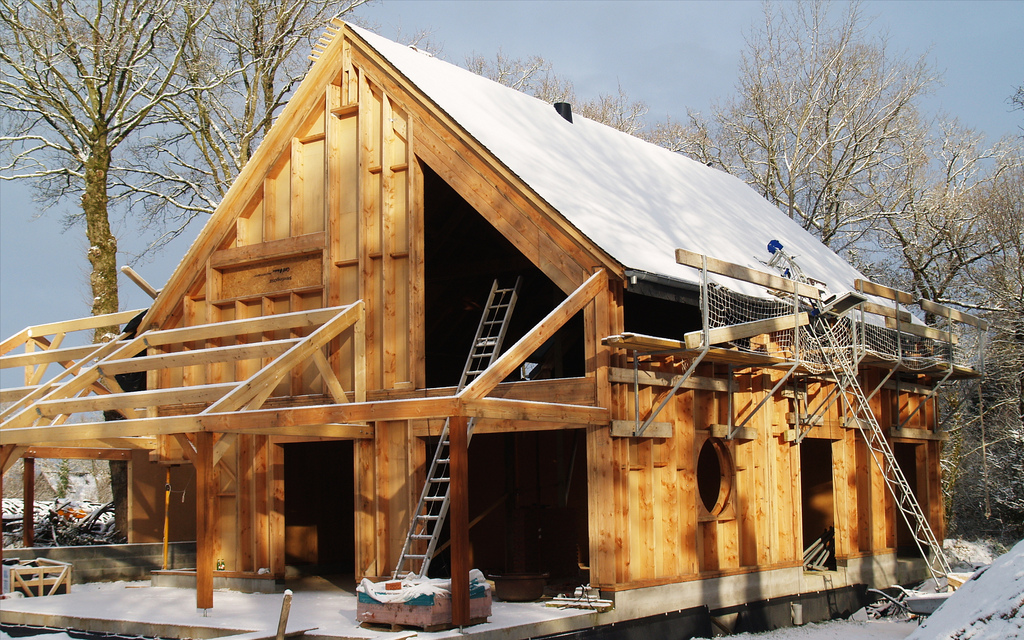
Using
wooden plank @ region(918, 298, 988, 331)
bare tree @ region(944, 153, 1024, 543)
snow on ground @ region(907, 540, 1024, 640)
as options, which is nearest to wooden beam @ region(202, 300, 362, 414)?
snow on ground @ region(907, 540, 1024, 640)

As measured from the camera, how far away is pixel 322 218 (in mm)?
15883

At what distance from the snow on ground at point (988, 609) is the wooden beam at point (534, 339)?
4596mm

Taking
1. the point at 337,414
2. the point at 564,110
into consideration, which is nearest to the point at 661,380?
the point at 337,414

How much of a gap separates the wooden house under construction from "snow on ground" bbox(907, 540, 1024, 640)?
4.29 metres

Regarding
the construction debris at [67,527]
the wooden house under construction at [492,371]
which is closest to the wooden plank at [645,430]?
the wooden house under construction at [492,371]

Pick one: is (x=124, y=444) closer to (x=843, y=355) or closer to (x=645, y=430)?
(x=645, y=430)

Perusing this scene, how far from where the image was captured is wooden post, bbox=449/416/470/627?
10391 mm

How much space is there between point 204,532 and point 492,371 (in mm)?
3934

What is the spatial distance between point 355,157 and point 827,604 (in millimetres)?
9964

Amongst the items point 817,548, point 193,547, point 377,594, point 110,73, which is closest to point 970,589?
point 377,594

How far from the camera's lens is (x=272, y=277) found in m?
16.3

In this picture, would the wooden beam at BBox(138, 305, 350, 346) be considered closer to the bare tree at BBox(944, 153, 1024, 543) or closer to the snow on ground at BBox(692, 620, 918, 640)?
the snow on ground at BBox(692, 620, 918, 640)

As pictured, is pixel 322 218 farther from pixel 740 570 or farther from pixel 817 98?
pixel 817 98

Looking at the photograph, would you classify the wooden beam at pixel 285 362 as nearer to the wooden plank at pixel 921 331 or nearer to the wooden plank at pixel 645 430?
the wooden plank at pixel 645 430
